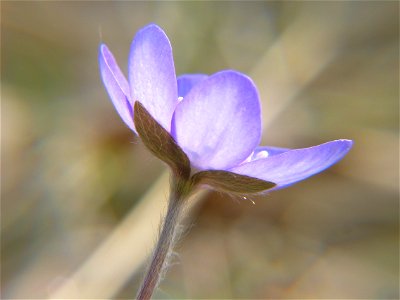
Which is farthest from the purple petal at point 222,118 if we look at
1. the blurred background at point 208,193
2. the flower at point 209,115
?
the blurred background at point 208,193

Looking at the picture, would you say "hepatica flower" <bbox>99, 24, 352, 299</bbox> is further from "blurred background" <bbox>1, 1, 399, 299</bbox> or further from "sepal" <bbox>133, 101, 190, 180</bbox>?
"blurred background" <bbox>1, 1, 399, 299</bbox>

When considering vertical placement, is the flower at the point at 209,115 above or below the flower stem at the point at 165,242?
above

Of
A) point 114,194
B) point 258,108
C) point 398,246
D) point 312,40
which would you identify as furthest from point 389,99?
point 258,108

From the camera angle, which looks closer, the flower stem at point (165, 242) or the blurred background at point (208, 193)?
the flower stem at point (165, 242)

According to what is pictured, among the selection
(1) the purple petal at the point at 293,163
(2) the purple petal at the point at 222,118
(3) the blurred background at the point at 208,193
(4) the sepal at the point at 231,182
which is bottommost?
(3) the blurred background at the point at 208,193

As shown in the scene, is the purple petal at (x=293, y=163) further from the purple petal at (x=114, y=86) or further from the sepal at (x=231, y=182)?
the purple petal at (x=114, y=86)

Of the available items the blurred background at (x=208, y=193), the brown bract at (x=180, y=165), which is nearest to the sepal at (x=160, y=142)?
the brown bract at (x=180, y=165)

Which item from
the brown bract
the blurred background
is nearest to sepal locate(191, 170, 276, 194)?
the brown bract

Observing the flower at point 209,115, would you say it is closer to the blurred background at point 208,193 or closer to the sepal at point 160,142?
the sepal at point 160,142
